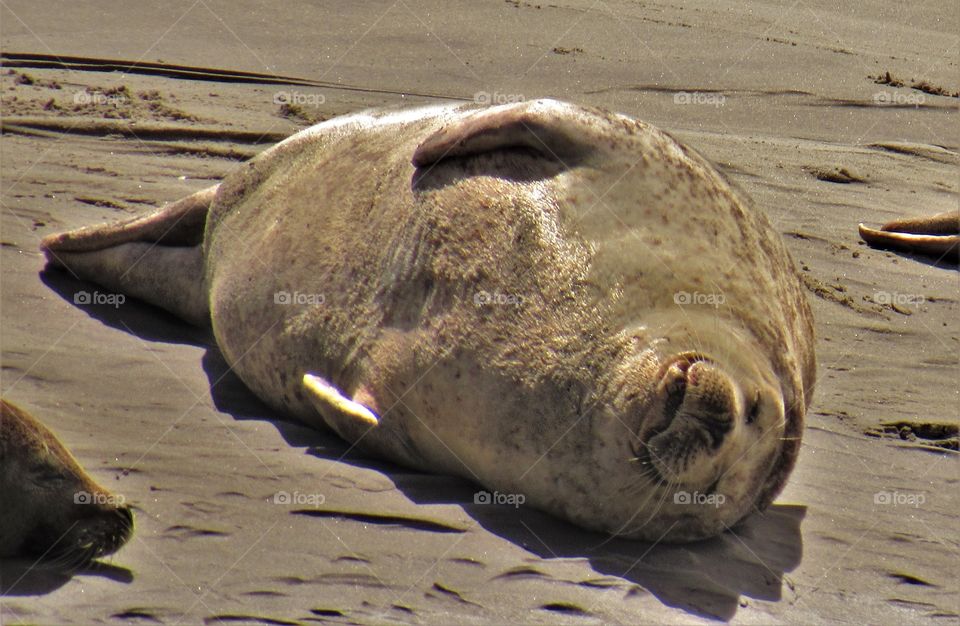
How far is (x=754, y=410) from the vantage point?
411 cm

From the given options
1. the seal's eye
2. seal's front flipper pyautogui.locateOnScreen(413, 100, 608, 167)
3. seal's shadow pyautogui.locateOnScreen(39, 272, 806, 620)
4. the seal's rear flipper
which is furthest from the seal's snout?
the seal's rear flipper

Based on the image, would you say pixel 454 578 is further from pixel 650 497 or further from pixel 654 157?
pixel 654 157

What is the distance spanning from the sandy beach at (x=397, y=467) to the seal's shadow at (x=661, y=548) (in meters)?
0.01

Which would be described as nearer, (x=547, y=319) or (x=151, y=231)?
(x=547, y=319)

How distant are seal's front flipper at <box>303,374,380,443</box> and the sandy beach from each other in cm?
9

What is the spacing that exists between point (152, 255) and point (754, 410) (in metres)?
3.12

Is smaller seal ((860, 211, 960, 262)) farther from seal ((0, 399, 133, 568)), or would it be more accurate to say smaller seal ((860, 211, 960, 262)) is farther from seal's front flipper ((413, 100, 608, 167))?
seal ((0, 399, 133, 568))

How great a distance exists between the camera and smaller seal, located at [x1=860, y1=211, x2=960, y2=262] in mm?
7828

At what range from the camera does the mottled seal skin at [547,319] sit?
4102mm

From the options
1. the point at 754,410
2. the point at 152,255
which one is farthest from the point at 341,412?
the point at 152,255

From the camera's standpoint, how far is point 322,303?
4938 millimetres

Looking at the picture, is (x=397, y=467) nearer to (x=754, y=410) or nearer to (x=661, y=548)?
(x=661, y=548)

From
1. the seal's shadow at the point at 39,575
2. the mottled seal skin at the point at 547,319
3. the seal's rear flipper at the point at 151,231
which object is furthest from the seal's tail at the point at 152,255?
the seal's shadow at the point at 39,575

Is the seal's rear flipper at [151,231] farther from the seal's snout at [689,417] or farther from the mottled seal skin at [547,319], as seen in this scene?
the seal's snout at [689,417]
